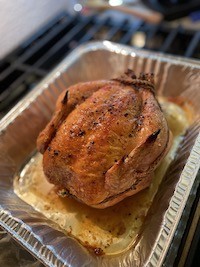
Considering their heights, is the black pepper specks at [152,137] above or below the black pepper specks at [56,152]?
below

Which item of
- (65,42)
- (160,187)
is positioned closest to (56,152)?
(160,187)

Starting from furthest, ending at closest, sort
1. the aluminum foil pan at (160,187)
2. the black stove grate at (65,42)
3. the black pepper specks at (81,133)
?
the black stove grate at (65,42), the black pepper specks at (81,133), the aluminum foil pan at (160,187)

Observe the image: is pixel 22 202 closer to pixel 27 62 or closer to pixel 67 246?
pixel 67 246

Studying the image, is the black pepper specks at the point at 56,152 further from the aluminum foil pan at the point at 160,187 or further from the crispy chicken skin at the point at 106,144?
the aluminum foil pan at the point at 160,187

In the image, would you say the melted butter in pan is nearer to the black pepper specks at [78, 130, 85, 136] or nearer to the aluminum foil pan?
the aluminum foil pan

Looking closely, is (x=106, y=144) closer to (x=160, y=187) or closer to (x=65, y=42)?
(x=160, y=187)

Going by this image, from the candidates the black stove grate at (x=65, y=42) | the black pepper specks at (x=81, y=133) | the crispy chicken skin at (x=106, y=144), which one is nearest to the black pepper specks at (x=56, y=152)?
the crispy chicken skin at (x=106, y=144)
